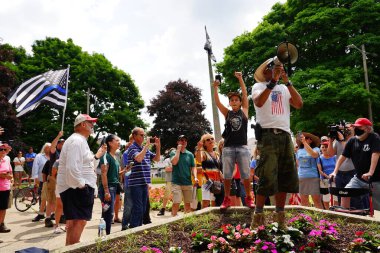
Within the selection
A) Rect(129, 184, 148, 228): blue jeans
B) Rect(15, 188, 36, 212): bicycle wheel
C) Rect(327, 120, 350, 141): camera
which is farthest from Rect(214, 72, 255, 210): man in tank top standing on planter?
Rect(15, 188, 36, 212): bicycle wheel

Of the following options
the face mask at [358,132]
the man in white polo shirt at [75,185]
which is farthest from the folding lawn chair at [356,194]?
the man in white polo shirt at [75,185]

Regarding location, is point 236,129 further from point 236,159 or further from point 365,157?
point 365,157

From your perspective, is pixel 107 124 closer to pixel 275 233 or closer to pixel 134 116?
pixel 134 116

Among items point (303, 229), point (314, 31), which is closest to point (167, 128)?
point (314, 31)

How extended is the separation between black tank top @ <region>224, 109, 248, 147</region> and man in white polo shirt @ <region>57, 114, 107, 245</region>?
2123mm

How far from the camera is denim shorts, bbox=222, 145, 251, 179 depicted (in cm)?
534

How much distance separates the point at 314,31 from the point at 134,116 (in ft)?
70.9

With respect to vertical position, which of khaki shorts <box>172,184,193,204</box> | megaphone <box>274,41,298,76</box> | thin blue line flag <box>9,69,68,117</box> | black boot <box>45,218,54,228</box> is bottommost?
black boot <box>45,218,54,228</box>

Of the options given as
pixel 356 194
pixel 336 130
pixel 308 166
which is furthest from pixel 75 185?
pixel 308 166

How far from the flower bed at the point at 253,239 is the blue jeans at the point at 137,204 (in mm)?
1237

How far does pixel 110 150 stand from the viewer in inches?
280

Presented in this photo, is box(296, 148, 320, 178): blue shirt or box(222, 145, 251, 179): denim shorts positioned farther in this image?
box(296, 148, 320, 178): blue shirt

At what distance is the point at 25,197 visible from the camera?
13.5 meters

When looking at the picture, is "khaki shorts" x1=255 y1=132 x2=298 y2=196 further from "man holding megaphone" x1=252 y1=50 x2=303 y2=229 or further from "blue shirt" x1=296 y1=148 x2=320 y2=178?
"blue shirt" x1=296 y1=148 x2=320 y2=178
